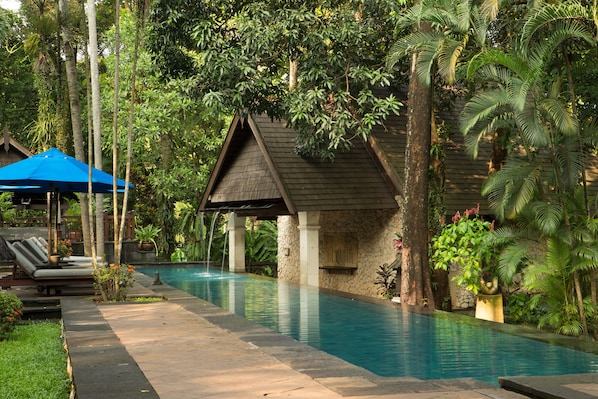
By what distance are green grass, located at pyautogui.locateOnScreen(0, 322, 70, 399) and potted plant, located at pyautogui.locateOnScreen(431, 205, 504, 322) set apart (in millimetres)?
7392

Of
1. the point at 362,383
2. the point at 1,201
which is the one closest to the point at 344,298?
the point at 362,383

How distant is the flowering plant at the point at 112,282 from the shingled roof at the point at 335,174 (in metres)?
5.49

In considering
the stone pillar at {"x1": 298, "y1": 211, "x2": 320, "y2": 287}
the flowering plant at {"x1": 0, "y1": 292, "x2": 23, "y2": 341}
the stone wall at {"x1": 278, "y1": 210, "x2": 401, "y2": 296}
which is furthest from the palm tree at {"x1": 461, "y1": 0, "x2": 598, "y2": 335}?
the flowering plant at {"x1": 0, "y1": 292, "x2": 23, "y2": 341}

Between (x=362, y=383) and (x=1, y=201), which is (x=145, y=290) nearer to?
(x=362, y=383)

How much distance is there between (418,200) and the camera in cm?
1645

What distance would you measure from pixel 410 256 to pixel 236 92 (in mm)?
5123

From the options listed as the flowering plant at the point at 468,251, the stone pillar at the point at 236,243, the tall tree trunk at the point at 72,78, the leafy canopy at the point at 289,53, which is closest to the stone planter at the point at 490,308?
the flowering plant at the point at 468,251

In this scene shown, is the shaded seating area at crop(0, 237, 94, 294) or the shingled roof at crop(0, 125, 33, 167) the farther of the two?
the shingled roof at crop(0, 125, 33, 167)

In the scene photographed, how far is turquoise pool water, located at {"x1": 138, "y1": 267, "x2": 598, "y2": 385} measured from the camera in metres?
Result: 8.70

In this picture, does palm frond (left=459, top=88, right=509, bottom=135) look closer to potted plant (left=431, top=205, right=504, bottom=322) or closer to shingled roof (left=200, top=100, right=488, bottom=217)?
potted plant (left=431, top=205, right=504, bottom=322)

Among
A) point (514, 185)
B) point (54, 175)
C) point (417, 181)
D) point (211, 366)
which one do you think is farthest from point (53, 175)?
point (211, 366)

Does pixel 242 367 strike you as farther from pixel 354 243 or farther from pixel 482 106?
pixel 354 243

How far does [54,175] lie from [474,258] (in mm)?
7718

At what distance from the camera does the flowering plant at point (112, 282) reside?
14375 millimetres
